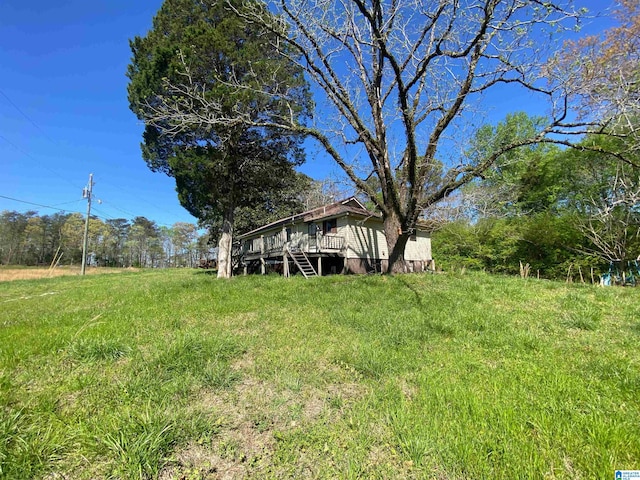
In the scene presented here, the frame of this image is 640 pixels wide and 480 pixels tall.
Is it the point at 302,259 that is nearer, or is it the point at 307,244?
the point at 302,259

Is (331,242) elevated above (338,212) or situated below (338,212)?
below

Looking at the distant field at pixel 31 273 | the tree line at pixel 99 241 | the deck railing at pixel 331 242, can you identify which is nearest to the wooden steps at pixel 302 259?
the deck railing at pixel 331 242

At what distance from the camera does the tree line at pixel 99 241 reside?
49.8m

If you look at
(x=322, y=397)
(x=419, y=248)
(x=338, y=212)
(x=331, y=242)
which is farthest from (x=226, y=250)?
(x=322, y=397)

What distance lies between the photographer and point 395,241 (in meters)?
10.6

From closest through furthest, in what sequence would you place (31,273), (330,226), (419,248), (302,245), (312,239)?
(312,239) < (330,226) < (302,245) < (419,248) < (31,273)

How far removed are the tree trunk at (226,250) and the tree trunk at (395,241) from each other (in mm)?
8889

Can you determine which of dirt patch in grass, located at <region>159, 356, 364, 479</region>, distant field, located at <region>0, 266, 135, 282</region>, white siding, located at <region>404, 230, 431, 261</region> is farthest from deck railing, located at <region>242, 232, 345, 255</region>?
distant field, located at <region>0, 266, 135, 282</region>

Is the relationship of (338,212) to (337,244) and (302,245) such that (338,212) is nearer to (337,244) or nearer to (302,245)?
(337,244)

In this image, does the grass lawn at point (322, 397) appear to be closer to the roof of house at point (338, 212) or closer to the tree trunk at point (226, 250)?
the tree trunk at point (226, 250)

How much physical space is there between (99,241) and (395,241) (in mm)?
62443

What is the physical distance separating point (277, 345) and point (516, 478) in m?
3.02

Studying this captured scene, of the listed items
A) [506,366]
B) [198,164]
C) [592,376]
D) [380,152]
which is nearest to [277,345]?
[506,366]

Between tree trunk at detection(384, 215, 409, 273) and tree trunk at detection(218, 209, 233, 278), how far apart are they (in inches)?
350
